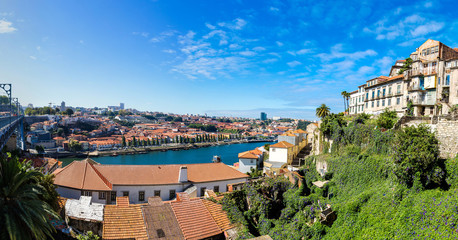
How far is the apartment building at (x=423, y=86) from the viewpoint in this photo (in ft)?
51.7

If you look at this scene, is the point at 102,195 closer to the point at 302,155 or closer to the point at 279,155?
the point at 279,155

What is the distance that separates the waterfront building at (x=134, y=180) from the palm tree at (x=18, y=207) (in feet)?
25.9

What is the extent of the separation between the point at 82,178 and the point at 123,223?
6574mm

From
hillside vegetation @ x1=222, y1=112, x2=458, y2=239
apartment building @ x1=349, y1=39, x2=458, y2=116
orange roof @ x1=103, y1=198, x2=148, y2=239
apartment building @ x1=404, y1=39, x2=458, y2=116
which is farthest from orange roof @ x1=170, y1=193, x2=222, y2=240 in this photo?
apartment building @ x1=404, y1=39, x2=458, y2=116

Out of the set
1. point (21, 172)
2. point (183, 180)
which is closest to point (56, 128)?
point (183, 180)

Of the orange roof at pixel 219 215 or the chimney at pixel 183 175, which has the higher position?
the chimney at pixel 183 175

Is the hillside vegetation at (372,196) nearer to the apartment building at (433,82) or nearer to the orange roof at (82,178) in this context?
the apartment building at (433,82)

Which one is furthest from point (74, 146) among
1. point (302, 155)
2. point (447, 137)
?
point (447, 137)

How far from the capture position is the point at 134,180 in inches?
605

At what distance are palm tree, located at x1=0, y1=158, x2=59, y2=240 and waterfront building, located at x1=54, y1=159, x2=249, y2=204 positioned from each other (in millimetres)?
7893

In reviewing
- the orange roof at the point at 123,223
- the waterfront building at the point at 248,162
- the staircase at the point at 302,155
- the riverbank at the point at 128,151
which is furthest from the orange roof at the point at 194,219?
the riverbank at the point at 128,151

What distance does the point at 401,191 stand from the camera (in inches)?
341

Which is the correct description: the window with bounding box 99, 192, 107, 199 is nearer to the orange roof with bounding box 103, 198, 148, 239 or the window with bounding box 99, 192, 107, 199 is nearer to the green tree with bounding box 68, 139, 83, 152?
the orange roof with bounding box 103, 198, 148, 239

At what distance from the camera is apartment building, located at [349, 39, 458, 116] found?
15.8 metres
